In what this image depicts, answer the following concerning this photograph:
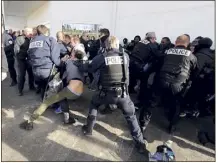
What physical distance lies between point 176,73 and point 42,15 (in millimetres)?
18164

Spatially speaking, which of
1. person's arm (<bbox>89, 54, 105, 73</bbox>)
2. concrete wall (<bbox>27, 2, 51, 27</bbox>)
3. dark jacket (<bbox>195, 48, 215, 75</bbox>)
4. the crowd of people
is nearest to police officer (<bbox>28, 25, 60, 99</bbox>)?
the crowd of people

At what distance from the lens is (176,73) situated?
3.30m

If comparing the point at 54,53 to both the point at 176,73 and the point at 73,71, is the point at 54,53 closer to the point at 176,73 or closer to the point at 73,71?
the point at 73,71

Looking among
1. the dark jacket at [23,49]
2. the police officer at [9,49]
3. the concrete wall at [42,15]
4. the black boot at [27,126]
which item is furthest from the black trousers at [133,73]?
the concrete wall at [42,15]

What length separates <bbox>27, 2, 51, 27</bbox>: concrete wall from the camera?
645 inches

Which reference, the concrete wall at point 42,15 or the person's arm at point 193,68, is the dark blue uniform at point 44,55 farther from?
the concrete wall at point 42,15

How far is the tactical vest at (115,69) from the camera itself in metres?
2.84

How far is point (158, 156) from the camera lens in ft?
8.37

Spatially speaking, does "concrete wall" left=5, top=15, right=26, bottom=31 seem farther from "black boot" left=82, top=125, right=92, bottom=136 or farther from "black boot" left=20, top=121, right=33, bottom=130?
"black boot" left=82, top=125, right=92, bottom=136

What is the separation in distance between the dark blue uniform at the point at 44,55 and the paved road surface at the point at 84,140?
83cm

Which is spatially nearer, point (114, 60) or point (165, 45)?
point (114, 60)

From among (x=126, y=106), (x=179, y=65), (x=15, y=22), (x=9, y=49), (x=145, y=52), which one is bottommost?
(x=126, y=106)

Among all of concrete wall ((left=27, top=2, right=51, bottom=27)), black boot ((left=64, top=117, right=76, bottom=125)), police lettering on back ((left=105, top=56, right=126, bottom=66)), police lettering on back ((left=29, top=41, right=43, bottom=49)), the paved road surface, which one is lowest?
the paved road surface

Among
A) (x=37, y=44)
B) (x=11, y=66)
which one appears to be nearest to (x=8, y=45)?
A: (x=11, y=66)
